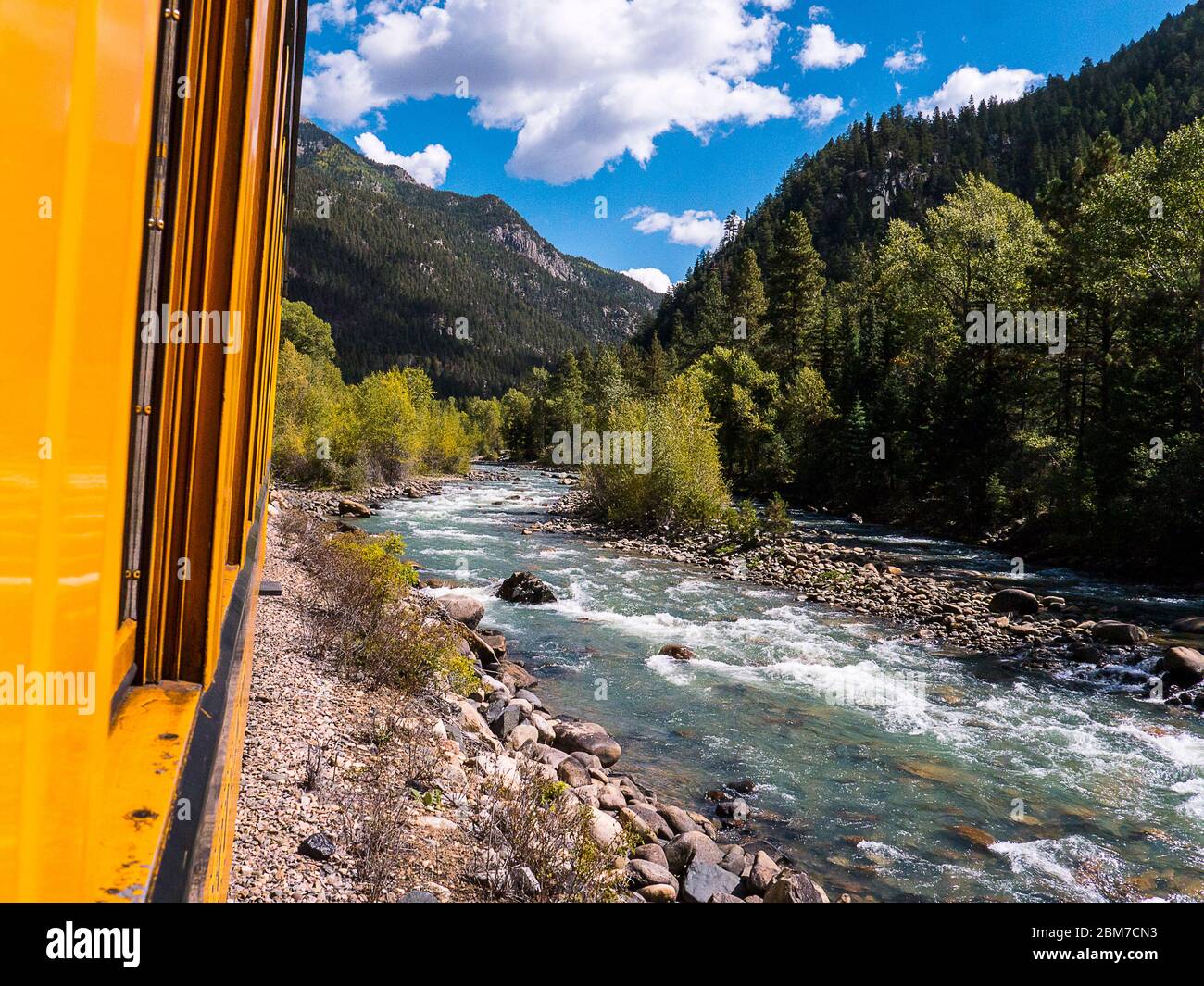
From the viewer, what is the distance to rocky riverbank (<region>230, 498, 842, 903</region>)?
3.83m

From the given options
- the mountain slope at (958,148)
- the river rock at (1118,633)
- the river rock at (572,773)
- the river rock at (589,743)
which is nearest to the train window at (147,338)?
the river rock at (572,773)

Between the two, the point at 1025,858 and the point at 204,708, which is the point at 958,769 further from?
the point at 204,708

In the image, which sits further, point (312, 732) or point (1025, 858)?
point (1025, 858)

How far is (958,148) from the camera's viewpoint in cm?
10688

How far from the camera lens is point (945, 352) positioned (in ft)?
110

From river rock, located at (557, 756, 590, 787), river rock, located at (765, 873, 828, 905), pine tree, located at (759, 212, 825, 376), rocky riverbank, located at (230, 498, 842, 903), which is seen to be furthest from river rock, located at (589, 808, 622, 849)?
pine tree, located at (759, 212, 825, 376)

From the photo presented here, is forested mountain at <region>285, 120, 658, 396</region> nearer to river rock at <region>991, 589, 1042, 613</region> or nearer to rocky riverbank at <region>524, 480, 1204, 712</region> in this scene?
rocky riverbank at <region>524, 480, 1204, 712</region>

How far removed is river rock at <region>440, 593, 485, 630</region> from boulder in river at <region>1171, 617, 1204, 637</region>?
487 inches

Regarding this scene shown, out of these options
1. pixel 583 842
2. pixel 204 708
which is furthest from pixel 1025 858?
pixel 204 708

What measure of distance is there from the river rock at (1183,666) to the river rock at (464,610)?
10518mm

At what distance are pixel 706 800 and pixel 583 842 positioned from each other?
10.5ft
